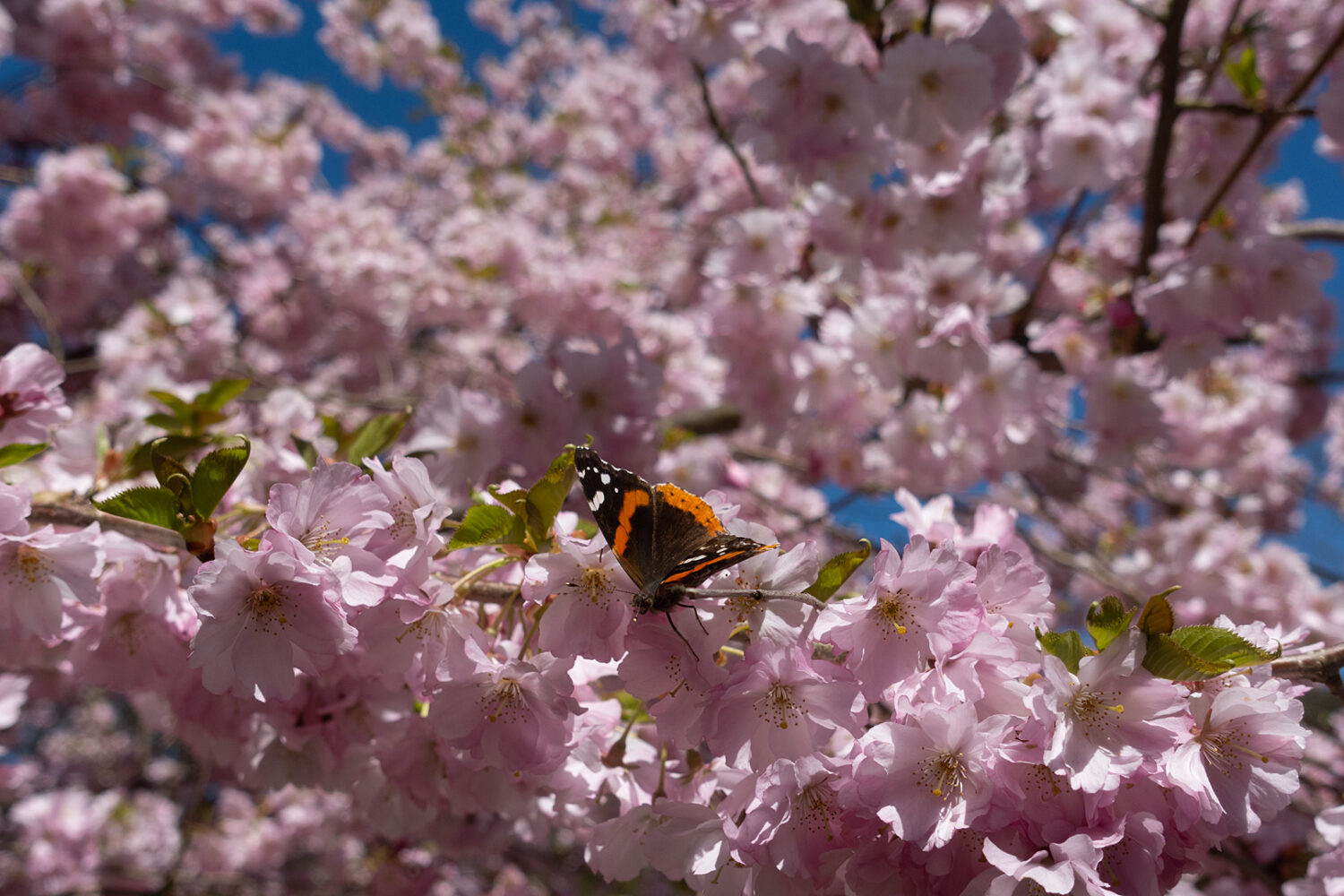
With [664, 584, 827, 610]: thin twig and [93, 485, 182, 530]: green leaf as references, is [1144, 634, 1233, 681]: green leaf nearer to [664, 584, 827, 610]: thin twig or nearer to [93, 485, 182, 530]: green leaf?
[664, 584, 827, 610]: thin twig

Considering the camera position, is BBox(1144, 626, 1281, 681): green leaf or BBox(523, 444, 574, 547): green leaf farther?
BBox(523, 444, 574, 547): green leaf

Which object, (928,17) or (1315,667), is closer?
(1315,667)

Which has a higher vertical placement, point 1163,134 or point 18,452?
point 1163,134

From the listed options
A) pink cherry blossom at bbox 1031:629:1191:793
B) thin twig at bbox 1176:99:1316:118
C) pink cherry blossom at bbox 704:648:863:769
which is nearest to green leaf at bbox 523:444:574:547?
pink cherry blossom at bbox 704:648:863:769

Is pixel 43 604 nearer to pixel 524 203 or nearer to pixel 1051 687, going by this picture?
pixel 1051 687

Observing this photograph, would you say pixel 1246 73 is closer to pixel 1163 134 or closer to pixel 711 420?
pixel 1163 134

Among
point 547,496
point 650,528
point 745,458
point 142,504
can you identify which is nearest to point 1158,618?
point 650,528
